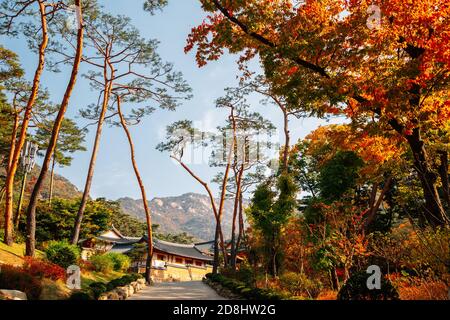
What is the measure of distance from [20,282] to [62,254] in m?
5.56

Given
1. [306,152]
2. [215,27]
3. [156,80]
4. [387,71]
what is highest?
[156,80]

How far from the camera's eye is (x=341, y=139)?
9.80 m

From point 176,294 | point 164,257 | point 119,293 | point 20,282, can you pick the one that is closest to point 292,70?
point 20,282

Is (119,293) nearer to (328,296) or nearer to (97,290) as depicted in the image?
(97,290)

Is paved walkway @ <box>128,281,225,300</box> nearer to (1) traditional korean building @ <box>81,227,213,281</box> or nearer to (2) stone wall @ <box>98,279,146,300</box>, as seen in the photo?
(2) stone wall @ <box>98,279,146,300</box>

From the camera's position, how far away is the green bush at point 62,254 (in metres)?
11.5

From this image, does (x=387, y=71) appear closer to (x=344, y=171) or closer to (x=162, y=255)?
(x=344, y=171)

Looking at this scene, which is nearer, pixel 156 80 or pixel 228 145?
pixel 156 80

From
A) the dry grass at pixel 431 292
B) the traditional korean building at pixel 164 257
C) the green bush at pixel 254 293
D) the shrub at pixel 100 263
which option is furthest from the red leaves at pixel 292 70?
the traditional korean building at pixel 164 257

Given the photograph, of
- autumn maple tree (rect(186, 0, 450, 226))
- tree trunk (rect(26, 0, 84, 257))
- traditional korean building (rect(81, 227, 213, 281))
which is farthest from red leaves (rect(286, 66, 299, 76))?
traditional korean building (rect(81, 227, 213, 281))

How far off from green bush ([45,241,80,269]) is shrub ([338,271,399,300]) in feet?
30.2

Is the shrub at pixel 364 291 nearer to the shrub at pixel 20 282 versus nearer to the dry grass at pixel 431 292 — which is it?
the dry grass at pixel 431 292

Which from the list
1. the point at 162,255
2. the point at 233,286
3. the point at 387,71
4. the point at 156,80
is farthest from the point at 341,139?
the point at 162,255

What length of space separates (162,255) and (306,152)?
78.4 feet
